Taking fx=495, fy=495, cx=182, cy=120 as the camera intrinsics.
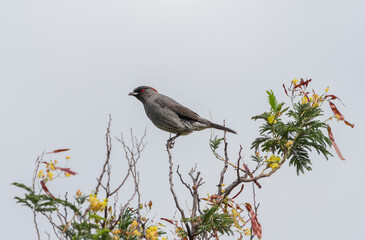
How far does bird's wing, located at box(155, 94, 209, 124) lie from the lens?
9.09 meters

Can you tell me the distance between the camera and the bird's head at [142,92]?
31.0ft

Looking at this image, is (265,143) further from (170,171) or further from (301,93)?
(170,171)

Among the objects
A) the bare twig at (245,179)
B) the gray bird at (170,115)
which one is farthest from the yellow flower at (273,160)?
the gray bird at (170,115)

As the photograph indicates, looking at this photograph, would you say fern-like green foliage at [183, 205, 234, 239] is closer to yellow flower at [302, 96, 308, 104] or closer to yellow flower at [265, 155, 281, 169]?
yellow flower at [265, 155, 281, 169]

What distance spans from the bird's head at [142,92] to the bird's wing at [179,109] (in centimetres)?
31

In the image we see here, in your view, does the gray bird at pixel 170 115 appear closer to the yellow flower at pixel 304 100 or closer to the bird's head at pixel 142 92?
the bird's head at pixel 142 92

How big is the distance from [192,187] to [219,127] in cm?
454

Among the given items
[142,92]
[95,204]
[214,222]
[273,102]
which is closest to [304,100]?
[273,102]

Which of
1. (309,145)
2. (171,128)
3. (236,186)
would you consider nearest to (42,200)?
(236,186)

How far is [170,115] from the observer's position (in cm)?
A: 892

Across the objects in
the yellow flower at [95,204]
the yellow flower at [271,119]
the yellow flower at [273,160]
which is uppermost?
the yellow flower at [271,119]

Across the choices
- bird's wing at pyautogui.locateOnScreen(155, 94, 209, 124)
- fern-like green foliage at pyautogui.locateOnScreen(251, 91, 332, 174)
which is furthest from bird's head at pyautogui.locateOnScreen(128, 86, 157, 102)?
fern-like green foliage at pyautogui.locateOnScreen(251, 91, 332, 174)

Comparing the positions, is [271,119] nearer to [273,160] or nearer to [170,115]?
[273,160]

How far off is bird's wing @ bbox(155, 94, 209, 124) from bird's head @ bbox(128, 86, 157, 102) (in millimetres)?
305
